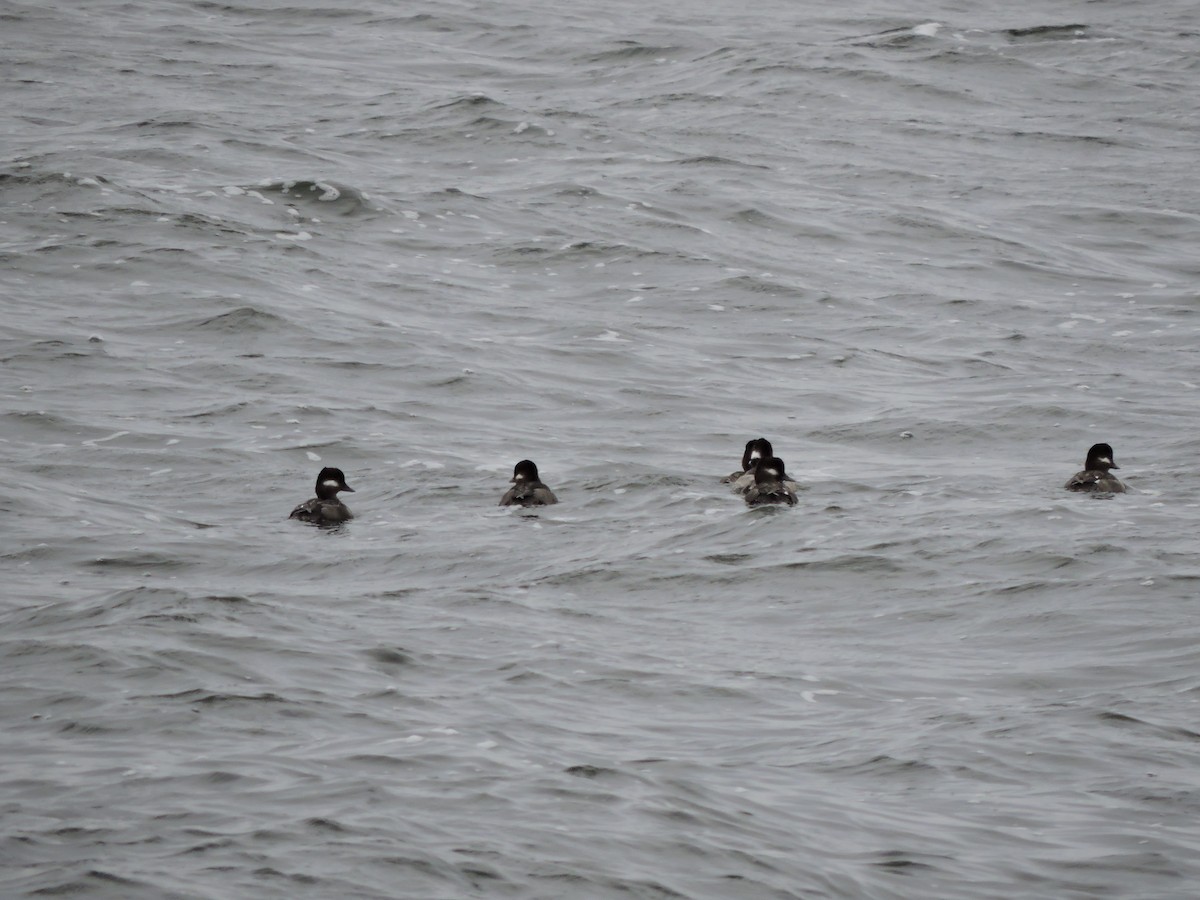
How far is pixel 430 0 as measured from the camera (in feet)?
141

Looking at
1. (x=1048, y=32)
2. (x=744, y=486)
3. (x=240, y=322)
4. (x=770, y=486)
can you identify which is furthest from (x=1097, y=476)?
(x=1048, y=32)

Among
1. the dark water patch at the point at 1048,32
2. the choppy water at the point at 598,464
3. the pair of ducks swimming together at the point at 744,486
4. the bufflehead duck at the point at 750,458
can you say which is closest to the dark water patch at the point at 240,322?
the choppy water at the point at 598,464

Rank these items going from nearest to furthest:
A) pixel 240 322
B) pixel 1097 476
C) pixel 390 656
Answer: pixel 390 656 < pixel 1097 476 < pixel 240 322

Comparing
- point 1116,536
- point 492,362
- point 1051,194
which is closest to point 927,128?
point 1051,194

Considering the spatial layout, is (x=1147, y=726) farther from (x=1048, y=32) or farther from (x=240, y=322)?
(x=1048, y=32)

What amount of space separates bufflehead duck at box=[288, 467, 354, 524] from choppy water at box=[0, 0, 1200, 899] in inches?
9.7

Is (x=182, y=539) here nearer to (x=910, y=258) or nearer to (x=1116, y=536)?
(x=1116, y=536)

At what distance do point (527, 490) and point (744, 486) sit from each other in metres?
2.06

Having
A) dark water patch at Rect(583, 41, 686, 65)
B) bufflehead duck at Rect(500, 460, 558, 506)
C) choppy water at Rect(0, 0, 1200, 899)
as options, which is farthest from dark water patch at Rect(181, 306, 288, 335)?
dark water patch at Rect(583, 41, 686, 65)

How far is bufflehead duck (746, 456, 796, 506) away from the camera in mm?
15422

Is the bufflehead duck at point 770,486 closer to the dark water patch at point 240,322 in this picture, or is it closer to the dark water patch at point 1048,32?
the dark water patch at point 240,322

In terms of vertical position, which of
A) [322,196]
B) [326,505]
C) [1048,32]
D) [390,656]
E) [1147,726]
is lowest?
[1147,726]

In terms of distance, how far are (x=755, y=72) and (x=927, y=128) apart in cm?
453

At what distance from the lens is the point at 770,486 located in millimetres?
15539
